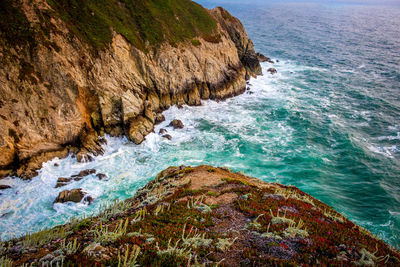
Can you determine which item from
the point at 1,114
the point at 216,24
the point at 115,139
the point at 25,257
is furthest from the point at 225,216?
the point at 216,24

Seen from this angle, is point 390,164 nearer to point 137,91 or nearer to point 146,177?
point 146,177

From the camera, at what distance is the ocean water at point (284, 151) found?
2192 cm

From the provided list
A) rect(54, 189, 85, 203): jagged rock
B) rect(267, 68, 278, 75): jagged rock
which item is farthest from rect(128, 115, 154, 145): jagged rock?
rect(267, 68, 278, 75): jagged rock

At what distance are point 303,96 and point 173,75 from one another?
32133mm

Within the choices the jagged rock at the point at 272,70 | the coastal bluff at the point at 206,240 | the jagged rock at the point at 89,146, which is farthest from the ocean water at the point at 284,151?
the coastal bluff at the point at 206,240

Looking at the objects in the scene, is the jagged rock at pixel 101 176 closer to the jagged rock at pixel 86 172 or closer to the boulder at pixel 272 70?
the jagged rock at pixel 86 172

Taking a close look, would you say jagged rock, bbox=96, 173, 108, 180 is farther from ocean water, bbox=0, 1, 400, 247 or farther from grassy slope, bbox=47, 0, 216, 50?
grassy slope, bbox=47, 0, 216, 50

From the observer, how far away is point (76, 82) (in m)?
28.7

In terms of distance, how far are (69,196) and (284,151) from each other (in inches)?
1161

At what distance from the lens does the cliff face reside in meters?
24.3

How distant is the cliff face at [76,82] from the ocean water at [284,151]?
2.49 meters

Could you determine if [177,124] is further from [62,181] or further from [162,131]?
[62,181]

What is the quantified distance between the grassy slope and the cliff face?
12.8 inches

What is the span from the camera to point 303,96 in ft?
164
